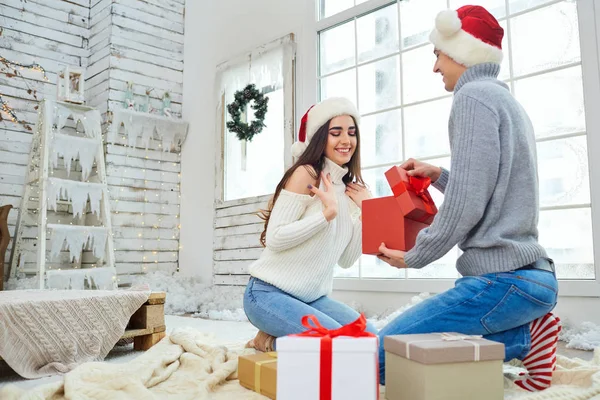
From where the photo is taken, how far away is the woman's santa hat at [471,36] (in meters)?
1.60

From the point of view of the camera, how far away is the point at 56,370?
190cm

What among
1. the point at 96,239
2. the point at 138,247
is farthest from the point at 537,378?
the point at 138,247

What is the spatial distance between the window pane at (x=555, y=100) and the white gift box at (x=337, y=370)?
205 centimetres

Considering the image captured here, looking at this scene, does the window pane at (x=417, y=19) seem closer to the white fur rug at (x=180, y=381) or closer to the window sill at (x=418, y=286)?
the window sill at (x=418, y=286)

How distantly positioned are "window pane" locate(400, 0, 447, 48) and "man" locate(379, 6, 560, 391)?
6.26ft

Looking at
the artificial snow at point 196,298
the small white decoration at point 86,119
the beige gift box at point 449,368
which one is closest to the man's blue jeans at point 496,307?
the beige gift box at point 449,368

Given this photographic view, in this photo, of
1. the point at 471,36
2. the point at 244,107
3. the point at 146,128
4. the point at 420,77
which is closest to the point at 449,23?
the point at 471,36

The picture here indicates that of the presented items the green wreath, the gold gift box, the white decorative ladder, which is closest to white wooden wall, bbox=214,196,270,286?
the green wreath

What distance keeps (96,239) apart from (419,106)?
2624 millimetres

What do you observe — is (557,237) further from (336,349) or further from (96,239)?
(96,239)

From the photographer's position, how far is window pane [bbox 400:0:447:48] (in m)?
3.30

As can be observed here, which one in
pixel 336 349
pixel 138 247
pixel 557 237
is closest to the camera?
pixel 336 349

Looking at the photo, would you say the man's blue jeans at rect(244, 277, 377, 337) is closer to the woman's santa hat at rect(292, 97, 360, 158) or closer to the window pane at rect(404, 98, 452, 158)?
the woman's santa hat at rect(292, 97, 360, 158)

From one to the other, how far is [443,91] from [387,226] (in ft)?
5.87
